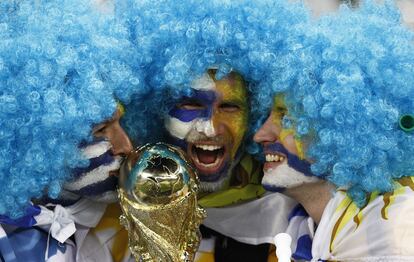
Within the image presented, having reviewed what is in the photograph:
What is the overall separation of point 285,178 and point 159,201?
51 cm

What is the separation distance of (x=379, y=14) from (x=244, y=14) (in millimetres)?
549

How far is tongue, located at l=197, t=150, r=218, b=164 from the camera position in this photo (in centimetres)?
301

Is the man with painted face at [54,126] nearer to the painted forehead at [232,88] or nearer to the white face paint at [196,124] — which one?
the white face paint at [196,124]

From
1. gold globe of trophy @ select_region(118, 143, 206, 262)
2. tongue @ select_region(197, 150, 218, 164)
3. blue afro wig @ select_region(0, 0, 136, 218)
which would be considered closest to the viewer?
blue afro wig @ select_region(0, 0, 136, 218)

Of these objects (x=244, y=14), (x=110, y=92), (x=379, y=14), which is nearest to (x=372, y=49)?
(x=379, y=14)

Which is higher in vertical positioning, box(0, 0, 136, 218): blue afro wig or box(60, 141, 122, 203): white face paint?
box(0, 0, 136, 218): blue afro wig

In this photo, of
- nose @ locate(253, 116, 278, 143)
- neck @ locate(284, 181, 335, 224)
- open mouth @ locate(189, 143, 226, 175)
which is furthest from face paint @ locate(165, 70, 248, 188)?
neck @ locate(284, 181, 335, 224)

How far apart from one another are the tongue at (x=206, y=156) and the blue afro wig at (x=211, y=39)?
0.89 ft

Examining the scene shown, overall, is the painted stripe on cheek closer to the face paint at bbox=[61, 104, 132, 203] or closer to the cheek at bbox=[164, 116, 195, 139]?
the cheek at bbox=[164, 116, 195, 139]

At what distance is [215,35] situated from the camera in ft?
9.10

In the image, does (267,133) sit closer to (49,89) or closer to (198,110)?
(198,110)

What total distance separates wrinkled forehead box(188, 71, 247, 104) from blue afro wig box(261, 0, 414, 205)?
8.3 inches

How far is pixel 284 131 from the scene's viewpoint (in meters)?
2.83

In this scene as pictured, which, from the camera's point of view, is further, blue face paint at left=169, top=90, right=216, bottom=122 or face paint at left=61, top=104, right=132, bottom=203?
blue face paint at left=169, top=90, right=216, bottom=122
